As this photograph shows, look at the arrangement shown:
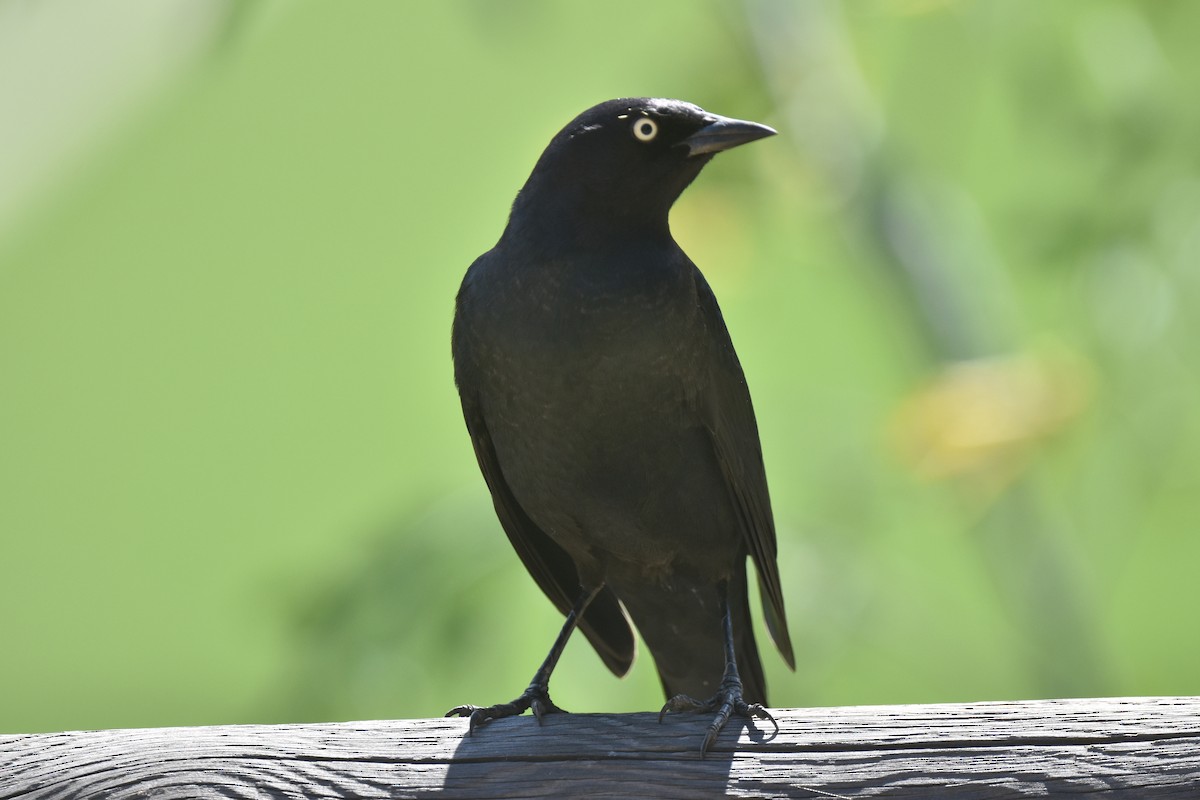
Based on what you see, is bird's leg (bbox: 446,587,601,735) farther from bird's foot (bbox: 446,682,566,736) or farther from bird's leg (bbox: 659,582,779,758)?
bird's leg (bbox: 659,582,779,758)

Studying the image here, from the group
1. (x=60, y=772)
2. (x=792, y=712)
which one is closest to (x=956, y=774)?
(x=792, y=712)

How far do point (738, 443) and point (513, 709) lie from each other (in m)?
0.69

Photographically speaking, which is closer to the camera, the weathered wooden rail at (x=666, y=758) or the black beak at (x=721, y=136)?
the weathered wooden rail at (x=666, y=758)

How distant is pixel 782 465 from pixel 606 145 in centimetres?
224

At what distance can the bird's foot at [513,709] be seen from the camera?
7.00 feet

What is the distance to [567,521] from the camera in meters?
2.60

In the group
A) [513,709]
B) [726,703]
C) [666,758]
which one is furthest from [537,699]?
[666,758]

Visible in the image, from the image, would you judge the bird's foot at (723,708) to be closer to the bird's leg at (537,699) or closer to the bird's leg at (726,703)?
the bird's leg at (726,703)

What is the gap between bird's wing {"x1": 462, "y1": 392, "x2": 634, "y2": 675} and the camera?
2783 millimetres

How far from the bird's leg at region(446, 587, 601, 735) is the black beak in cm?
97

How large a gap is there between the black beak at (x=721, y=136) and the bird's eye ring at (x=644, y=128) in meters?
0.06

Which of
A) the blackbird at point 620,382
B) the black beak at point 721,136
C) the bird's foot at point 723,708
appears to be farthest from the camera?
the black beak at point 721,136

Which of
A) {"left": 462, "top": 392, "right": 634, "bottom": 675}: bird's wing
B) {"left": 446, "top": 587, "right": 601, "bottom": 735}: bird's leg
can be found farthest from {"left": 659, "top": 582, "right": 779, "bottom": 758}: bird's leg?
{"left": 462, "top": 392, "right": 634, "bottom": 675}: bird's wing

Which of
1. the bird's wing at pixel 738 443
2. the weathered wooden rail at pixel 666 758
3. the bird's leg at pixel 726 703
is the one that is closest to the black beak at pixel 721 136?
the bird's wing at pixel 738 443
